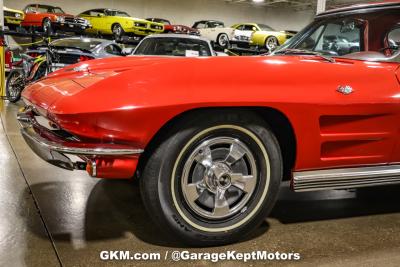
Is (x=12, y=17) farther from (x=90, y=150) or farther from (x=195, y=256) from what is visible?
(x=195, y=256)

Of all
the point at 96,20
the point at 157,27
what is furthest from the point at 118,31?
the point at 157,27

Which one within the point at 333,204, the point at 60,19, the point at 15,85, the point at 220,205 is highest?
the point at 60,19

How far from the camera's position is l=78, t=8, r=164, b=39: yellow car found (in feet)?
52.9

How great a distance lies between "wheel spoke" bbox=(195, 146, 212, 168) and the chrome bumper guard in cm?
34

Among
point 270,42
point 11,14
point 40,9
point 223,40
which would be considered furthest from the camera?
point 223,40

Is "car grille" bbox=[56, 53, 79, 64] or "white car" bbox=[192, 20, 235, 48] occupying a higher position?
"white car" bbox=[192, 20, 235, 48]

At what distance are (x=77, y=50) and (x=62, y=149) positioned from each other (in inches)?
317

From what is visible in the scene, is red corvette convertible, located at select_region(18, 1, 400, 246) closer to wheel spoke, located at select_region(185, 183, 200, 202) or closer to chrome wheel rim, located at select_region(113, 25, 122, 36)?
wheel spoke, located at select_region(185, 183, 200, 202)

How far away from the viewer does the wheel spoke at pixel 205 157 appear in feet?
7.23

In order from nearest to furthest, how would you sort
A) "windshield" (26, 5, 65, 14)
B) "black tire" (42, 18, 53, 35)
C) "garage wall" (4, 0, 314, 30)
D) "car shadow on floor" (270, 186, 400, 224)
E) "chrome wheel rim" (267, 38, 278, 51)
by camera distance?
1. "car shadow on floor" (270, 186, 400, 224)
2. "black tire" (42, 18, 53, 35)
3. "windshield" (26, 5, 65, 14)
4. "chrome wheel rim" (267, 38, 278, 51)
5. "garage wall" (4, 0, 314, 30)

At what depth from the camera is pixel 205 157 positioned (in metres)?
2.22

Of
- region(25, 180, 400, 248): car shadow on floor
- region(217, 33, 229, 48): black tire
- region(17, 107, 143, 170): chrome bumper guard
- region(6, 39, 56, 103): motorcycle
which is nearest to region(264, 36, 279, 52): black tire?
region(217, 33, 229, 48): black tire

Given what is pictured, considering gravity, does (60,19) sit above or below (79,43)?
above

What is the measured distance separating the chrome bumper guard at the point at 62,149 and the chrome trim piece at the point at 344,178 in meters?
0.98
